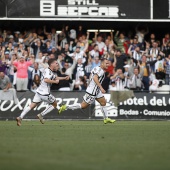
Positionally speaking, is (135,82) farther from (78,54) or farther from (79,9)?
(79,9)

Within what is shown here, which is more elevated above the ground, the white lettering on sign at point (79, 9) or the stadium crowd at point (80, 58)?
the white lettering on sign at point (79, 9)

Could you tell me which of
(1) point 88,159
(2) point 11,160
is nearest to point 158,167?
(1) point 88,159

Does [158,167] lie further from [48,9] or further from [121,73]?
[48,9]

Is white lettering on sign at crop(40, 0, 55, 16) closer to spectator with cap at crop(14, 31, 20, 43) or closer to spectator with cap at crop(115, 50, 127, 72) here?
spectator with cap at crop(14, 31, 20, 43)

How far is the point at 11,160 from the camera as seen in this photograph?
9.85m

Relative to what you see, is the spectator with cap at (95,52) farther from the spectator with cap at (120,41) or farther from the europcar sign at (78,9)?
the europcar sign at (78,9)

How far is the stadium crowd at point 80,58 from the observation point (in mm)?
28469

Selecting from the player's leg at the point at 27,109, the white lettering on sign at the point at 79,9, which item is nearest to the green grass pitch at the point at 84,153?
the player's leg at the point at 27,109

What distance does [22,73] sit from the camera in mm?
27906

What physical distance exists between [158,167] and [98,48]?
71.6 ft

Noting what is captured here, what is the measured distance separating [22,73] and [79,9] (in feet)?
19.1

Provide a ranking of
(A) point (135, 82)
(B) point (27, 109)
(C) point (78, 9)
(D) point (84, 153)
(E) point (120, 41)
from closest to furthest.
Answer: (D) point (84, 153) → (B) point (27, 109) → (A) point (135, 82) → (C) point (78, 9) → (E) point (120, 41)

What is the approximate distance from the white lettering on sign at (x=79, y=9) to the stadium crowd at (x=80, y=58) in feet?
3.45

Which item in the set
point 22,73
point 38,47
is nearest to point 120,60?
point 38,47
